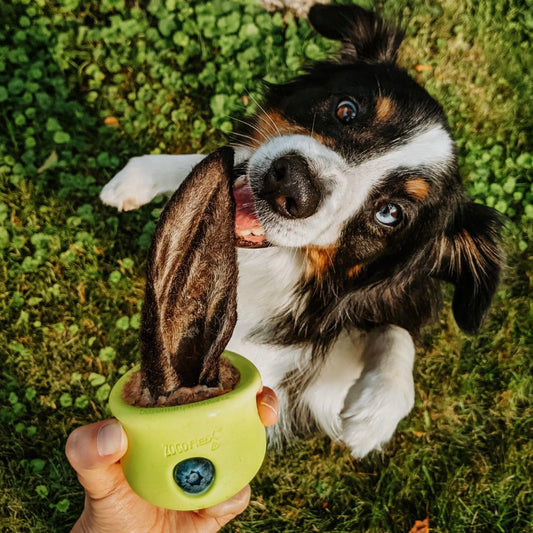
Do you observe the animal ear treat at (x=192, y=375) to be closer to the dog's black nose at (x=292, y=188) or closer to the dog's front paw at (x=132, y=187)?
the dog's black nose at (x=292, y=188)

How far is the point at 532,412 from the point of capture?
3561mm

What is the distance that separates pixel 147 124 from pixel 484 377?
2616 mm

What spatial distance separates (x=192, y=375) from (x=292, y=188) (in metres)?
0.77

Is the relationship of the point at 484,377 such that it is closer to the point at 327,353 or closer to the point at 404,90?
the point at 327,353

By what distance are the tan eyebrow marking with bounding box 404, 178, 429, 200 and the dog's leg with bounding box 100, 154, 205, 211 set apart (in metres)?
0.99

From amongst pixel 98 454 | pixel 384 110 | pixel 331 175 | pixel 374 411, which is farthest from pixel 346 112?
pixel 98 454

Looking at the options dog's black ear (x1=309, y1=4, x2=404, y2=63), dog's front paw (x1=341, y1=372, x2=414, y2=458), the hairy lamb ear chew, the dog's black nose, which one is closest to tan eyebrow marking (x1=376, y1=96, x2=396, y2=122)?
the dog's black nose

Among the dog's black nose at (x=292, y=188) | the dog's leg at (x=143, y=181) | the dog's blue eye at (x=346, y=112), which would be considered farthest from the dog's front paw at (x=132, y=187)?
the dog's blue eye at (x=346, y=112)

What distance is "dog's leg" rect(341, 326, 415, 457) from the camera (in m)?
2.42

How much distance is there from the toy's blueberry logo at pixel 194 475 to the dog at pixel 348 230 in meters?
0.88

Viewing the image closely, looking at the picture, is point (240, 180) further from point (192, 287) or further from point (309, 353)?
point (309, 353)

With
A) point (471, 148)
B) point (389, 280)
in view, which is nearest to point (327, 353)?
point (389, 280)

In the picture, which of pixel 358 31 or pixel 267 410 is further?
pixel 358 31

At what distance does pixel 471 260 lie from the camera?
2582 millimetres
